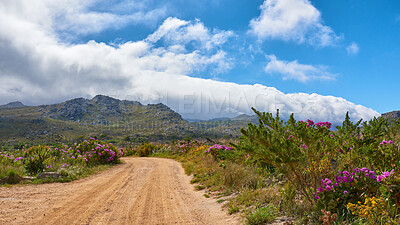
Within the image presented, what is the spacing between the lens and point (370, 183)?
3.55m

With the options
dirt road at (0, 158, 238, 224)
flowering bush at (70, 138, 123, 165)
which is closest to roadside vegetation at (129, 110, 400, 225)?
dirt road at (0, 158, 238, 224)

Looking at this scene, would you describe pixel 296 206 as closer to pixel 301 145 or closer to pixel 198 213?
pixel 301 145

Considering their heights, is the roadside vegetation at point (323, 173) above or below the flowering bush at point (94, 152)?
above

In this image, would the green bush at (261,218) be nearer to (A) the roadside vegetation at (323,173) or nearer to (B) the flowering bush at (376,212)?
(A) the roadside vegetation at (323,173)

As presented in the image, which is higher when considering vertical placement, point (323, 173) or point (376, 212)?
point (323, 173)

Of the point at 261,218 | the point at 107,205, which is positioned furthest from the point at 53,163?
the point at 261,218

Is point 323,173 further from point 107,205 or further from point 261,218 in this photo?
point 107,205

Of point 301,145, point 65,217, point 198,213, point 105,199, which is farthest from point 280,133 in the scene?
point 105,199

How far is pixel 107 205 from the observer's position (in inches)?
250

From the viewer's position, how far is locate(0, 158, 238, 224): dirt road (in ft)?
17.1

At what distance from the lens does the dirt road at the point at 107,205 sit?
5219 millimetres

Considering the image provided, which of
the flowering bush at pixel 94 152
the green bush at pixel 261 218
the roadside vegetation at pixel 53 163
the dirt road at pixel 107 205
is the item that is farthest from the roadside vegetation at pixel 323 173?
the flowering bush at pixel 94 152

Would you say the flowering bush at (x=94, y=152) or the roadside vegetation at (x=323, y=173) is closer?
the roadside vegetation at (x=323, y=173)

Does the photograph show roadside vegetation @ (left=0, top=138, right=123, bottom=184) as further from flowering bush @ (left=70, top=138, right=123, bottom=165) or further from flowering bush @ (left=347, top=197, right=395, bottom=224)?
flowering bush @ (left=347, top=197, right=395, bottom=224)
